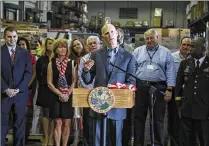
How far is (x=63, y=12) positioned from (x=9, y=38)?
9.13m

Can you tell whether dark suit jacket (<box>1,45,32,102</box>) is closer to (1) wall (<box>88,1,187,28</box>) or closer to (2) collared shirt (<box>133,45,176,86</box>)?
(2) collared shirt (<box>133,45,176,86</box>)

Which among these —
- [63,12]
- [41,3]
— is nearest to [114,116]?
[41,3]

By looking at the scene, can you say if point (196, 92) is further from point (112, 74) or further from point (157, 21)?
point (157, 21)

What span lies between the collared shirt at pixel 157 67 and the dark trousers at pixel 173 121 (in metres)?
0.40

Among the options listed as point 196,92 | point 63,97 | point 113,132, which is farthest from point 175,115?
point 113,132

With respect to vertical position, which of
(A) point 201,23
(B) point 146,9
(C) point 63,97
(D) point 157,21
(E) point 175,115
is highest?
(B) point 146,9

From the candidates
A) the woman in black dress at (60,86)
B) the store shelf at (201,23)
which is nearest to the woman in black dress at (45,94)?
the woman in black dress at (60,86)

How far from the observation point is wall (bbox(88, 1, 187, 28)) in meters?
19.8

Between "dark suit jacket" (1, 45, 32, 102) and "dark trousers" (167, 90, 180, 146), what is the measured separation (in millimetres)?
1870

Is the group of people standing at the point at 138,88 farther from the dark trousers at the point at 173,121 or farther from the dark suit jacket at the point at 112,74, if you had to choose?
the dark suit jacket at the point at 112,74

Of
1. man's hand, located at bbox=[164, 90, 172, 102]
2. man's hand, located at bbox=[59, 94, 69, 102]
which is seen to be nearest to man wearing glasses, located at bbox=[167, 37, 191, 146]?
man's hand, located at bbox=[164, 90, 172, 102]

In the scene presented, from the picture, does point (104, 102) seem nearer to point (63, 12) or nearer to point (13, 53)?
point (13, 53)

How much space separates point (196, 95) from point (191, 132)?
1.56 ft

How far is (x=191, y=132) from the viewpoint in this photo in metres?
4.29
